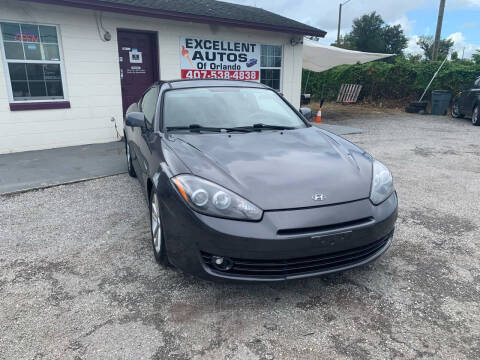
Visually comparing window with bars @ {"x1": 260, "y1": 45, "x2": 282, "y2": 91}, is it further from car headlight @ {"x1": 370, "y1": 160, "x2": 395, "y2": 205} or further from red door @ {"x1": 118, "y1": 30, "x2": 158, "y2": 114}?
car headlight @ {"x1": 370, "y1": 160, "x2": 395, "y2": 205}

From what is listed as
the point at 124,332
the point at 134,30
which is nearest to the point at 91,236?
the point at 124,332

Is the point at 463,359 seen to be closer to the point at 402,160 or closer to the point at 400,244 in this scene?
the point at 400,244

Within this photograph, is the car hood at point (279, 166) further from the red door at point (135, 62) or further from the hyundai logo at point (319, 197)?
the red door at point (135, 62)

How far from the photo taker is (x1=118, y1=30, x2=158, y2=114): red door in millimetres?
8125

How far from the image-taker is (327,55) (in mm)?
13094

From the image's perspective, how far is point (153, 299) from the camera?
246 cm

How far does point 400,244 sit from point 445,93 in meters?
13.5

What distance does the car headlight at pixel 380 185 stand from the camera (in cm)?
245

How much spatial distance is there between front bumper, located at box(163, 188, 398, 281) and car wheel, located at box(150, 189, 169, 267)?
0.84 feet

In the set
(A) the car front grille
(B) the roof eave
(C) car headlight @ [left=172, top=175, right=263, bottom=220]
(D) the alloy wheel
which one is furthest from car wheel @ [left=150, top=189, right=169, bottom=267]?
(B) the roof eave

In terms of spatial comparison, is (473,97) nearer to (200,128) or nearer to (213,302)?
(200,128)

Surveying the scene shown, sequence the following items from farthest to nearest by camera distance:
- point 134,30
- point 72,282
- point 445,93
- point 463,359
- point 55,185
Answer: point 445,93, point 134,30, point 55,185, point 72,282, point 463,359

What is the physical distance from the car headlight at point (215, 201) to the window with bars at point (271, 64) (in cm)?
888

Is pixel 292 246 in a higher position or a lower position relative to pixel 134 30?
lower
